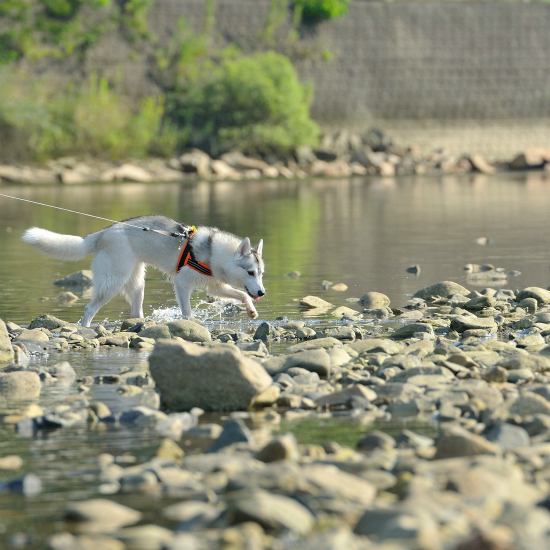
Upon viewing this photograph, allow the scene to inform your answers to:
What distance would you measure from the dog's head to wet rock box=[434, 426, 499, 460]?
4256 millimetres

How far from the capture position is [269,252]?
13.6 meters

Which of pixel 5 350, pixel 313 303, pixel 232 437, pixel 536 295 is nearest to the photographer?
pixel 232 437

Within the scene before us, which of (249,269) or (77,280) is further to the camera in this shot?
(77,280)

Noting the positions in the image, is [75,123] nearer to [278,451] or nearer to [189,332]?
[189,332]

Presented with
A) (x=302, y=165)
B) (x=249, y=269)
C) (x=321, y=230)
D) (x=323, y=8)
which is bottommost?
(x=321, y=230)

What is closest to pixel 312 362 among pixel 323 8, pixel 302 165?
pixel 302 165

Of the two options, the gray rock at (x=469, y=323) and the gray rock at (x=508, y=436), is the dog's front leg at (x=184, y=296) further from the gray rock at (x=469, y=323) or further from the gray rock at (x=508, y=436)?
the gray rock at (x=508, y=436)

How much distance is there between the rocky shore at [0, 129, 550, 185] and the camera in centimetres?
3538

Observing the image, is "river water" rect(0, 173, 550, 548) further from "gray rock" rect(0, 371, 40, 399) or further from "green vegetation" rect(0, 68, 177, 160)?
"green vegetation" rect(0, 68, 177, 160)

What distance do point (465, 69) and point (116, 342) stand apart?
40.8 m

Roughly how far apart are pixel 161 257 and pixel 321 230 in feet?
28.1

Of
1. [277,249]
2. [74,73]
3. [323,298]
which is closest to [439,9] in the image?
[74,73]

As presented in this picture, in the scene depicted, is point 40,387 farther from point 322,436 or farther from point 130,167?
point 130,167

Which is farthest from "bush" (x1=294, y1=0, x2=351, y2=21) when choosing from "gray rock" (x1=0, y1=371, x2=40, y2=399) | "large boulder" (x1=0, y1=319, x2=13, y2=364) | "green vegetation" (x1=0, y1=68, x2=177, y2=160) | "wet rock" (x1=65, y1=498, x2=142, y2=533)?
"wet rock" (x1=65, y1=498, x2=142, y2=533)
